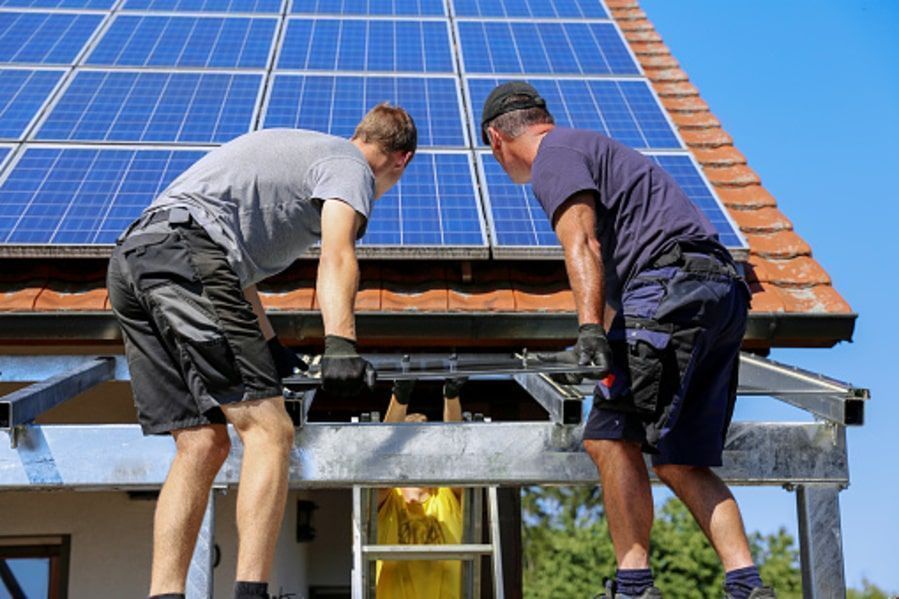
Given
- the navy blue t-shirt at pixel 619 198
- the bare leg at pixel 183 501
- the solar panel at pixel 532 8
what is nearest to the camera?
the bare leg at pixel 183 501

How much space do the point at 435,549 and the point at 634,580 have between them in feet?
5.75

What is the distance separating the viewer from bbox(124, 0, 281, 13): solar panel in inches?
358

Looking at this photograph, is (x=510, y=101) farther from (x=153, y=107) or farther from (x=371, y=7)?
(x=371, y=7)

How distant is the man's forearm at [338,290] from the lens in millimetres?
3572

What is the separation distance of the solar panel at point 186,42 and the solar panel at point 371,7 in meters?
0.50

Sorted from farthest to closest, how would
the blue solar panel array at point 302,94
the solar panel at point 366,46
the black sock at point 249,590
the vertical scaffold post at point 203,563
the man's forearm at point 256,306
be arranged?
the solar panel at point 366,46 < the blue solar panel array at point 302,94 < the man's forearm at point 256,306 < the vertical scaffold post at point 203,563 < the black sock at point 249,590

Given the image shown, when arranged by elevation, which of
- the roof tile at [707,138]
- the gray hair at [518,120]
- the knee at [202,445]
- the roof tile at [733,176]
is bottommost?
the knee at [202,445]

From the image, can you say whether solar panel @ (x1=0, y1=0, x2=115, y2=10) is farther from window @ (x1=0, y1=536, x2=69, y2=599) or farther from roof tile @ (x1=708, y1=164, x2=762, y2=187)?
roof tile @ (x1=708, y1=164, x2=762, y2=187)

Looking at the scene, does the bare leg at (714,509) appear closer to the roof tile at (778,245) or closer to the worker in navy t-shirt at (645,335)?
the worker in navy t-shirt at (645,335)

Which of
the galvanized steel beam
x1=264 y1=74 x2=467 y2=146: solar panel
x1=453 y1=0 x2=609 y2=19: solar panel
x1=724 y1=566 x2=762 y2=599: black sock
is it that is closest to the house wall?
x1=264 y1=74 x2=467 y2=146: solar panel

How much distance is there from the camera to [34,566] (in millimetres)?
7098

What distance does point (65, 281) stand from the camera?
6.04 m

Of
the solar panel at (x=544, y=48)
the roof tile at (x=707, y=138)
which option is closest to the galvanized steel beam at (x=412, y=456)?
the roof tile at (x=707, y=138)

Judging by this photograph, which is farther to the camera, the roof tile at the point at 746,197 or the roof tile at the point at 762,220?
the roof tile at the point at 746,197
